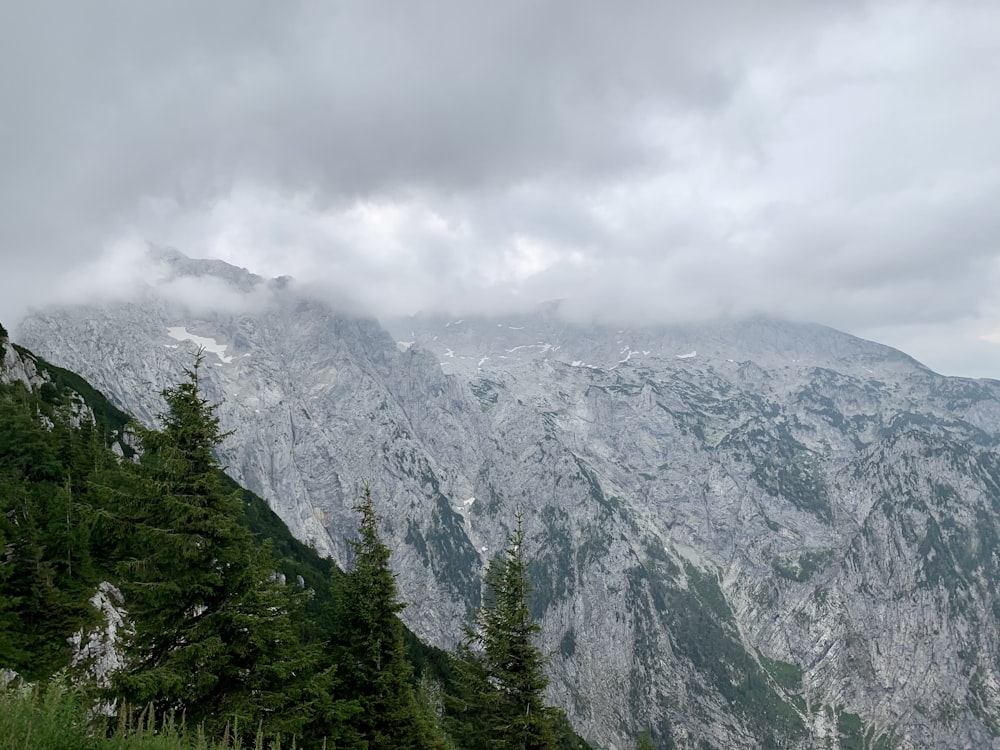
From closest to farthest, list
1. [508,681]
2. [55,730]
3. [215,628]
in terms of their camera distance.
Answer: [55,730]
[215,628]
[508,681]

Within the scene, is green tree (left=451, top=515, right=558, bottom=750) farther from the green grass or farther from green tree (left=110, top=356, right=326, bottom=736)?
the green grass

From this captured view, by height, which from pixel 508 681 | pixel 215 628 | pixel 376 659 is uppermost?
pixel 215 628

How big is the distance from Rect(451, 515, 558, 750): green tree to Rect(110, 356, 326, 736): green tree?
32.9 feet

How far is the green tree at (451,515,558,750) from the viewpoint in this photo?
880 inches

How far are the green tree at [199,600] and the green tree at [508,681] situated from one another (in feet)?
32.9

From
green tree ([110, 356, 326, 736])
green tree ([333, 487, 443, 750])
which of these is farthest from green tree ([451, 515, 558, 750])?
green tree ([110, 356, 326, 736])

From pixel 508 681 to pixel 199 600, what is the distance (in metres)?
13.7

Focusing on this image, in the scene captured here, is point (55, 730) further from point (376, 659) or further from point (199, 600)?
point (376, 659)

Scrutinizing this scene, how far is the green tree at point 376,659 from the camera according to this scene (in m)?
19.2

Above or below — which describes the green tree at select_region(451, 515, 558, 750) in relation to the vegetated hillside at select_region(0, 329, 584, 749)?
below

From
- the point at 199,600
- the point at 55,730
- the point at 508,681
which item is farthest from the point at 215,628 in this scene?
the point at 508,681

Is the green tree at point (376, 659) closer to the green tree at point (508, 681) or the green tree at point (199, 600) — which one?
the green tree at point (508, 681)

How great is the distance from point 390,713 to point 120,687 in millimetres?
9131

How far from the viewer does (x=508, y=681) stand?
76.8 ft
